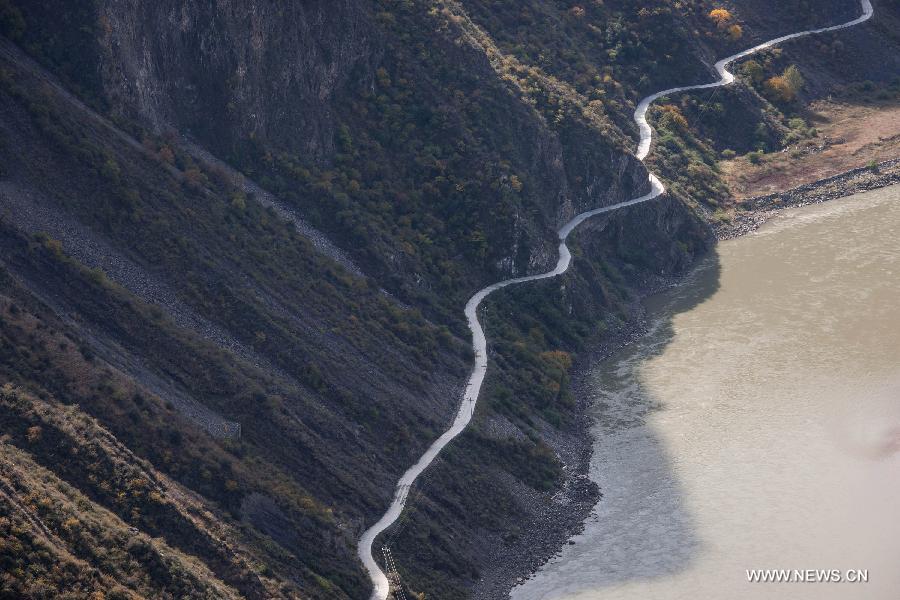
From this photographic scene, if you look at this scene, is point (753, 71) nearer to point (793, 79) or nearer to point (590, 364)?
point (793, 79)

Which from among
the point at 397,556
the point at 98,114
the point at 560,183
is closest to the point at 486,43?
the point at 560,183

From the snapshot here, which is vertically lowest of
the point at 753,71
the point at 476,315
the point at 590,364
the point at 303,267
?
the point at 590,364

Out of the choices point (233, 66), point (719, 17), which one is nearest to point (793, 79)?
point (719, 17)

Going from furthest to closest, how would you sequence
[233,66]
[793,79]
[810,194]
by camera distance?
[793,79], [810,194], [233,66]

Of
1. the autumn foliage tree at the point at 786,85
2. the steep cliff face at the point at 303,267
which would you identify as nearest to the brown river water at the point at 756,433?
the steep cliff face at the point at 303,267

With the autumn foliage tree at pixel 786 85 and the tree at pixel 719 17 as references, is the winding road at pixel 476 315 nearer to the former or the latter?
the tree at pixel 719 17

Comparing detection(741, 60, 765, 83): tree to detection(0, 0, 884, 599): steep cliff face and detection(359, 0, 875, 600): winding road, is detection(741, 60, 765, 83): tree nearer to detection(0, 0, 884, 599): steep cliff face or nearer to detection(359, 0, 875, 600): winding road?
detection(359, 0, 875, 600): winding road

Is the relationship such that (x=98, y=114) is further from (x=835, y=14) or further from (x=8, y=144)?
(x=835, y=14)
